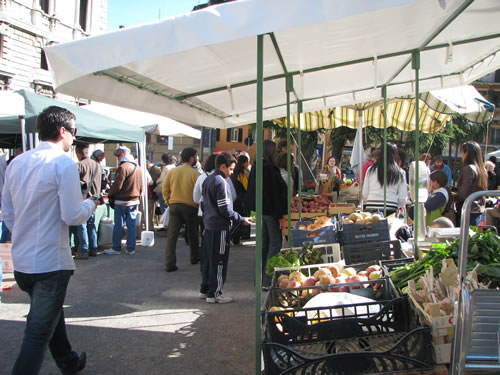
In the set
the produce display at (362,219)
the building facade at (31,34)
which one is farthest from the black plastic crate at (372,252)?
the building facade at (31,34)

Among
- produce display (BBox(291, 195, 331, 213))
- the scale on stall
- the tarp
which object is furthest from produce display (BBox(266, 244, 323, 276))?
the tarp

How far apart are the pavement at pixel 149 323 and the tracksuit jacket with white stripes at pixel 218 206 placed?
103cm

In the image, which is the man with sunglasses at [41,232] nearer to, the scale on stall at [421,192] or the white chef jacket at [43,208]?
the white chef jacket at [43,208]

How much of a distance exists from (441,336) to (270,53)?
2.50 meters

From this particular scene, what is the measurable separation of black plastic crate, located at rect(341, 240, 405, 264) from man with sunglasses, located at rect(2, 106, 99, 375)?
2.39 meters

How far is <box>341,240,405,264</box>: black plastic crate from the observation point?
13.5 feet

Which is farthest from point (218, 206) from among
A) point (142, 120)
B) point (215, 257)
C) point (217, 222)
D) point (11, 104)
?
point (142, 120)

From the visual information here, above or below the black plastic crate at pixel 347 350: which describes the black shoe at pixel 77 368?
below

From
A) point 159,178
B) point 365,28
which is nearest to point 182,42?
point 365,28

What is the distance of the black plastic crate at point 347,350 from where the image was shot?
2.16m

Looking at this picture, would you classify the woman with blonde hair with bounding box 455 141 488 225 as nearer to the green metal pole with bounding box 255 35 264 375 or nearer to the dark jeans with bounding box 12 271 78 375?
the green metal pole with bounding box 255 35 264 375

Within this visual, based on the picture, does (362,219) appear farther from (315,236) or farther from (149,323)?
(149,323)

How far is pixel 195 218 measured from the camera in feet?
24.2

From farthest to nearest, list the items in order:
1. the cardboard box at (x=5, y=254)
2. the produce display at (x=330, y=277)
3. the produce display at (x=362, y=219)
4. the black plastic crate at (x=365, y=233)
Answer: the cardboard box at (x=5, y=254), the produce display at (x=362, y=219), the black plastic crate at (x=365, y=233), the produce display at (x=330, y=277)
